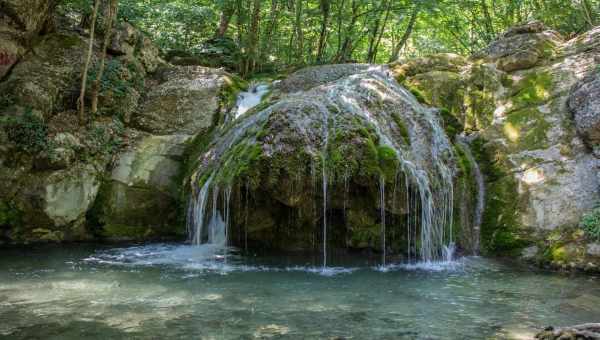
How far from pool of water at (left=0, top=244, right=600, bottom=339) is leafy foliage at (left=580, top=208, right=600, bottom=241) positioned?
36.6 inches

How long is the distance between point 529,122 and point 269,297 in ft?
23.5

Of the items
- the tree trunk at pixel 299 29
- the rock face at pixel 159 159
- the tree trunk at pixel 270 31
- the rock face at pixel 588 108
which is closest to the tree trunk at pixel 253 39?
the tree trunk at pixel 270 31

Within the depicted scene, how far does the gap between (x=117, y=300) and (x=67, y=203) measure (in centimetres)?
447

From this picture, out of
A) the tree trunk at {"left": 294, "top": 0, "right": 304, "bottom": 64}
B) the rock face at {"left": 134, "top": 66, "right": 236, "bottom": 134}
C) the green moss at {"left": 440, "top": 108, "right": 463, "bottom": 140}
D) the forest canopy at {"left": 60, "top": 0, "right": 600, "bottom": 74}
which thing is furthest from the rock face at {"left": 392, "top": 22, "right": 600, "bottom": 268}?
the rock face at {"left": 134, "top": 66, "right": 236, "bottom": 134}

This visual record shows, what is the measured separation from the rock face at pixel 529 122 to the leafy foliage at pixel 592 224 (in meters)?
0.19

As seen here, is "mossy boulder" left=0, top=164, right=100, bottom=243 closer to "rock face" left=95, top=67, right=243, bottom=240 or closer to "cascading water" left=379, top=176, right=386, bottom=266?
"rock face" left=95, top=67, right=243, bottom=240

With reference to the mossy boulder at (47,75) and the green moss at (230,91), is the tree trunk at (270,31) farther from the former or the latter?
the mossy boulder at (47,75)

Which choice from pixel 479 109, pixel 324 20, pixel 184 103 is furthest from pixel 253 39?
pixel 479 109

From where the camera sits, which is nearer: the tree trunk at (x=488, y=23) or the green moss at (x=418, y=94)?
the green moss at (x=418, y=94)

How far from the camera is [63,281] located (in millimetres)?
6426

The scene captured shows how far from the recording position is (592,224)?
783cm

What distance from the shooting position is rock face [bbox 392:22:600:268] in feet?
27.9

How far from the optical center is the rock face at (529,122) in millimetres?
8516

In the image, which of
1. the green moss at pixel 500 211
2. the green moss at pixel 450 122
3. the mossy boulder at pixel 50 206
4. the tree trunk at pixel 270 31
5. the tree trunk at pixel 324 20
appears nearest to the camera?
the green moss at pixel 500 211
